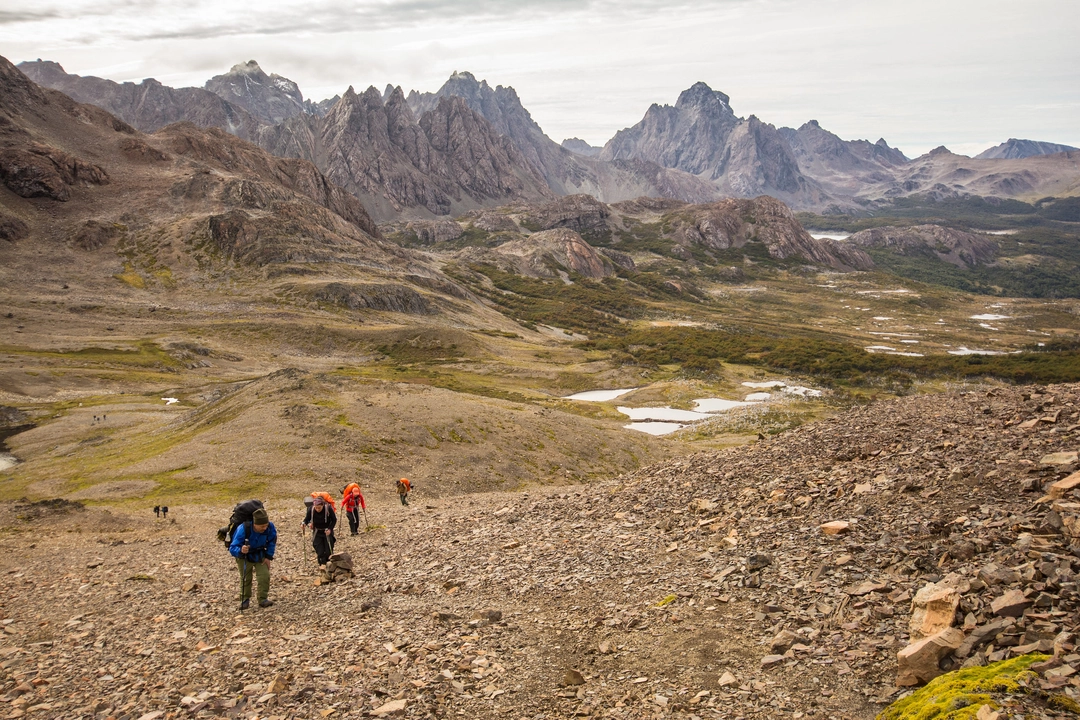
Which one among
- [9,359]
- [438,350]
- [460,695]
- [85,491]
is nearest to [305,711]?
[460,695]

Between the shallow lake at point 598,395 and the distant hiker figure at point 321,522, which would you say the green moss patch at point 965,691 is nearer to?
the distant hiker figure at point 321,522

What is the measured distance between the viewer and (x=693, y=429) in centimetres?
9000

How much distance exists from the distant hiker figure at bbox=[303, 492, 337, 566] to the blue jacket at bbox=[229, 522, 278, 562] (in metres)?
3.69

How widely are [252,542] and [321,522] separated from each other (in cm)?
439

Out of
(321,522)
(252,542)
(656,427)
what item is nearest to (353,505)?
(321,522)

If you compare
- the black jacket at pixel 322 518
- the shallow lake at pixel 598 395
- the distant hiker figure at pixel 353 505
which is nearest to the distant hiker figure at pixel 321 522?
the black jacket at pixel 322 518

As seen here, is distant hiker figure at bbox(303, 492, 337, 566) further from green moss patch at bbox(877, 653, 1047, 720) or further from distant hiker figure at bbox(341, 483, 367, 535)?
green moss patch at bbox(877, 653, 1047, 720)

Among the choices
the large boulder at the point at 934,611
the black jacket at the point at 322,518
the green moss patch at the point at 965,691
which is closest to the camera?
the green moss patch at the point at 965,691

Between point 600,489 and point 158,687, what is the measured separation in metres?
23.2

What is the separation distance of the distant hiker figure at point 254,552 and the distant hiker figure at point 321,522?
3.65 m

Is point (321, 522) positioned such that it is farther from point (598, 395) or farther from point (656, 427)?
point (598, 395)

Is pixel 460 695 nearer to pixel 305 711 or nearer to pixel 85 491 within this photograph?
pixel 305 711

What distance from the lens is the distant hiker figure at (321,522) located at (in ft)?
77.9

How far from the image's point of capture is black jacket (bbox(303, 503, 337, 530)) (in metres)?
23.7
